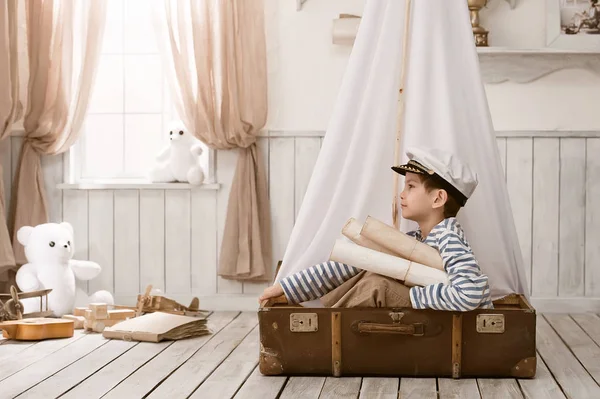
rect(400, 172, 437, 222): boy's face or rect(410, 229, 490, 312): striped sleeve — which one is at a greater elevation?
rect(400, 172, 437, 222): boy's face

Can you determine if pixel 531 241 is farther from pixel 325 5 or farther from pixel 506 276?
pixel 325 5

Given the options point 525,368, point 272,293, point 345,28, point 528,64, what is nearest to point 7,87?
point 345,28

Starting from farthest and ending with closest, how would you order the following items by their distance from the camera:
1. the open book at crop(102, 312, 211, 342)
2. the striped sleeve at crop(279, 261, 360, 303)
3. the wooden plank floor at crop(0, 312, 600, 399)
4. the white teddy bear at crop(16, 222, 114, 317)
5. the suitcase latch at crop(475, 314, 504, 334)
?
the white teddy bear at crop(16, 222, 114, 317) < the open book at crop(102, 312, 211, 342) < the striped sleeve at crop(279, 261, 360, 303) < the suitcase latch at crop(475, 314, 504, 334) < the wooden plank floor at crop(0, 312, 600, 399)

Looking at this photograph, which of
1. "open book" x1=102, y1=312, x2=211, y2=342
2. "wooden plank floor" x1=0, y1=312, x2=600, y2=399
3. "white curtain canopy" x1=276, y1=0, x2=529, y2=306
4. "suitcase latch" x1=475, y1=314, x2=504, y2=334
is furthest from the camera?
"open book" x1=102, y1=312, x2=211, y2=342

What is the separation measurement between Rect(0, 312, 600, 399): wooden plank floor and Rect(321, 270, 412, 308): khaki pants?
230 mm

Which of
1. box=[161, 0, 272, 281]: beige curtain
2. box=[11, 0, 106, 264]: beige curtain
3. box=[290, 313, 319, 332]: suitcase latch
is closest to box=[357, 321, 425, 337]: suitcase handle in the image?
box=[290, 313, 319, 332]: suitcase latch

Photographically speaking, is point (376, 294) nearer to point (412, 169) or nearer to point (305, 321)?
point (305, 321)

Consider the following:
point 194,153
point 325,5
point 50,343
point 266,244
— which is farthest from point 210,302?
point 325,5

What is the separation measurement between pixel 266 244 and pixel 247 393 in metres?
1.75

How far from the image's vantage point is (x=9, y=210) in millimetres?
4113

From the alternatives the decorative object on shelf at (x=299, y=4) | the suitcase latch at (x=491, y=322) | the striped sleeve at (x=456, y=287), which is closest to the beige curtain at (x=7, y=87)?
the decorative object on shelf at (x=299, y=4)

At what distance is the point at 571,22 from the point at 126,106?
2230 mm

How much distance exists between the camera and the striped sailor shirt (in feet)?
8.04

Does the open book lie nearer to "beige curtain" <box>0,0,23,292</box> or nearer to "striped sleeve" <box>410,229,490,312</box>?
"beige curtain" <box>0,0,23,292</box>
